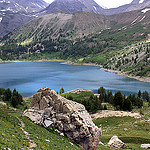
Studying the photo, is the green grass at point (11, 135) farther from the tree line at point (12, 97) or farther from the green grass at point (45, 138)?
the tree line at point (12, 97)

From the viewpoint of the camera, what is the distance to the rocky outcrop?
2605 centimetres

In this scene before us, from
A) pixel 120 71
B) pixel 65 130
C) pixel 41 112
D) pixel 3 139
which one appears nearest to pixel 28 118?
pixel 41 112

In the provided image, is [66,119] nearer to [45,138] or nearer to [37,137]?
[45,138]

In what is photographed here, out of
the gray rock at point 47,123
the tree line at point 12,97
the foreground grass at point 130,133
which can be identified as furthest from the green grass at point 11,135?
the tree line at point 12,97

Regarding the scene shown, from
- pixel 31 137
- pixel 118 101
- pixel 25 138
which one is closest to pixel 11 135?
pixel 25 138

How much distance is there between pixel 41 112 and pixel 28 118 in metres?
2.12

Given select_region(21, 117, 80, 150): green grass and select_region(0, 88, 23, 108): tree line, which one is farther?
select_region(0, 88, 23, 108): tree line

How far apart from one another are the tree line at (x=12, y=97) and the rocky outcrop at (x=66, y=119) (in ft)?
160

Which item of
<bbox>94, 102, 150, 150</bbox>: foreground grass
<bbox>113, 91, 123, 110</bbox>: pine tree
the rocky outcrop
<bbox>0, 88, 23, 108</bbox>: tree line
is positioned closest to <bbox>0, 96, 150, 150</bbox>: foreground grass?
<bbox>94, 102, 150, 150</bbox>: foreground grass

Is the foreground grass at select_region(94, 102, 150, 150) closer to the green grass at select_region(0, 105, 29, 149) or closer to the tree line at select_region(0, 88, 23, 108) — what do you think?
the green grass at select_region(0, 105, 29, 149)

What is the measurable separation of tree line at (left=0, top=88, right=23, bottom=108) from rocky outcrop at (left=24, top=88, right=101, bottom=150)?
4867 cm

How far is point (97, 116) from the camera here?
195 feet

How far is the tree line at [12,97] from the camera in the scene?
246 feet

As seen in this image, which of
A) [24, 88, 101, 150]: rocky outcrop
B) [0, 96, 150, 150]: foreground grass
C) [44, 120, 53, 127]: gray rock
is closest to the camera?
[0, 96, 150, 150]: foreground grass
